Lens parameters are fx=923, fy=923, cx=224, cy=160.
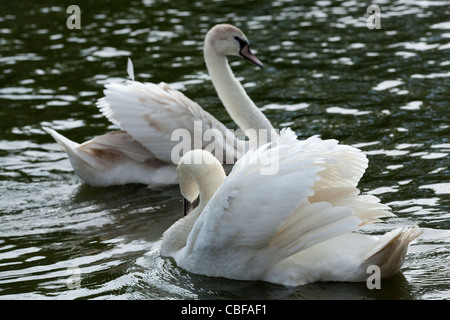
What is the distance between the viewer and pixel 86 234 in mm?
7688

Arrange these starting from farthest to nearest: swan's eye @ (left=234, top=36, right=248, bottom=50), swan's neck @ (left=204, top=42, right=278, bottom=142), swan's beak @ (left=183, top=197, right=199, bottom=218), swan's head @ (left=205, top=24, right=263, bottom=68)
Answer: swan's eye @ (left=234, top=36, right=248, bottom=50) → swan's head @ (left=205, top=24, right=263, bottom=68) → swan's neck @ (left=204, top=42, right=278, bottom=142) → swan's beak @ (left=183, top=197, right=199, bottom=218)

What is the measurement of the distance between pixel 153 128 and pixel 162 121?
11 centimetres

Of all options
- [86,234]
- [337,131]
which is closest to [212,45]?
[337,131]

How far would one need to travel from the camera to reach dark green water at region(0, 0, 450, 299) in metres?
6.56

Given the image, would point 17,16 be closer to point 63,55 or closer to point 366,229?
point 63,55

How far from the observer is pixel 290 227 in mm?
6012

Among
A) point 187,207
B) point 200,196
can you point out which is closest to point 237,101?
point 187,207

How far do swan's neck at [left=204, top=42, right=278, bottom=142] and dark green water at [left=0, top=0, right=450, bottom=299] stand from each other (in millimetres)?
881

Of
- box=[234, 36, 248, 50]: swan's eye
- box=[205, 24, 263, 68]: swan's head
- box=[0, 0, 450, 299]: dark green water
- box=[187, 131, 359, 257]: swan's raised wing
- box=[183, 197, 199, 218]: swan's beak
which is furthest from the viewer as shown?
box=[234, 36, 248, 50]: swan's eye

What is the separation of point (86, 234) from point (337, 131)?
3.29m

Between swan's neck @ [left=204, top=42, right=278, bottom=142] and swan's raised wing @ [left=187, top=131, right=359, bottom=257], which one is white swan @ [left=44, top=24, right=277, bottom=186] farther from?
swan's raised wing @ [left=187, top=131, right=359, bottom=257]

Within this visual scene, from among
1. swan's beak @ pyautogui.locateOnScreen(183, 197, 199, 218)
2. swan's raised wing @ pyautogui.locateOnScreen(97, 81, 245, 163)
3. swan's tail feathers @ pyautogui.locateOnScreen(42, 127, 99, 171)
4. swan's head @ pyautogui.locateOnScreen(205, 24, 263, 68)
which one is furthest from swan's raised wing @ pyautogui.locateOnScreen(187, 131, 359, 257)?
swan's head @ pyautogui.locateOnScreen(205, 24, 263, 68)

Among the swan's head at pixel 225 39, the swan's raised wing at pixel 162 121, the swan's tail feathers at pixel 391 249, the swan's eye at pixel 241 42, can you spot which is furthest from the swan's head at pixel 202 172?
the swan's eye at pixel 241 42
